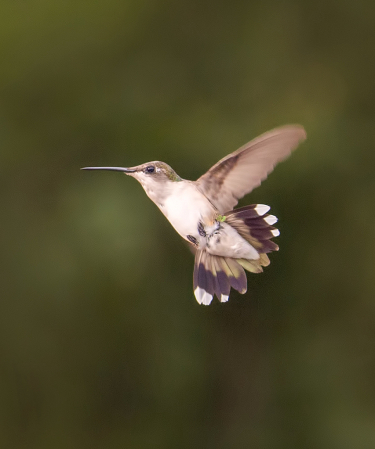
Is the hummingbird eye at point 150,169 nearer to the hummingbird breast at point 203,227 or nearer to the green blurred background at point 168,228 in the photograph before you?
the hummingbird breast at point 203,227

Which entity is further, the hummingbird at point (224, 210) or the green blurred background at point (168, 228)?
the green blurred background at point (168, 228)

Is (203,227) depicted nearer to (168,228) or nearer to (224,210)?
(224,210)

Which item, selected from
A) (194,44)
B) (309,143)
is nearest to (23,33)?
(194,44)

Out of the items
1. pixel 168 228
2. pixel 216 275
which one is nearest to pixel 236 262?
pixel 216 275

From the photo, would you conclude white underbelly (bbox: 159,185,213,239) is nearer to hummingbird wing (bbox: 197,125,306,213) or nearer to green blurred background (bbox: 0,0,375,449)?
hummingbird wing (bbox: 197,125,306,213)

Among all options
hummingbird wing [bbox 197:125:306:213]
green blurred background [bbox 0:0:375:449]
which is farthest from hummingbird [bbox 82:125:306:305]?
green blurred background [bbox 0:0:375:449]

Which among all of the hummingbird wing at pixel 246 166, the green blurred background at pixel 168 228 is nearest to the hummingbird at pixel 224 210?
the hummingbird wing at pixel 246 166
